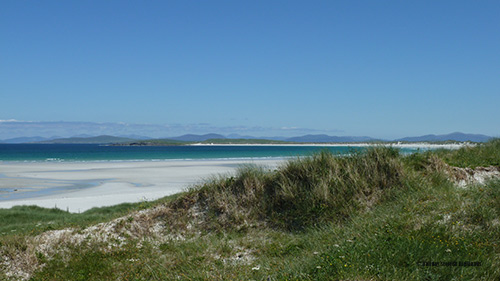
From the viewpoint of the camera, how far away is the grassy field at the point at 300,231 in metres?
6.12

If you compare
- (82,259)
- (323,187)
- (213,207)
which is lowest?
(82,259)

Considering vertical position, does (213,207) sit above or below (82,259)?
above

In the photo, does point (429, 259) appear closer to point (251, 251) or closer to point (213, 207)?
point (251, 251)

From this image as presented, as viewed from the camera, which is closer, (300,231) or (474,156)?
(300,231)

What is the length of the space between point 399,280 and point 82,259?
7981 mm

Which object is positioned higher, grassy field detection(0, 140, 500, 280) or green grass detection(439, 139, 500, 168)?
green grass detection(439, 139, 500, 168)

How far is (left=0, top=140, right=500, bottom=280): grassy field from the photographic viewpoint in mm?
6117

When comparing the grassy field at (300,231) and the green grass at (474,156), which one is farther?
the green grass at (474,156)

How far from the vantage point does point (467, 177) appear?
13.6 meters

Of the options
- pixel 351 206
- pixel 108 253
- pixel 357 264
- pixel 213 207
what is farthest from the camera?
pixel 213 207

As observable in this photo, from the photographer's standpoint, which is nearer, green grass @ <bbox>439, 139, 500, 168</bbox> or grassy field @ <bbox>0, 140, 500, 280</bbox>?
grassy field @ <bbox>0, 140, 500, 280</bbox>

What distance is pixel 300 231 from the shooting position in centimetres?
1045

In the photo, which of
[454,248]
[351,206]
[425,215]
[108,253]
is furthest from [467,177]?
[108,253]

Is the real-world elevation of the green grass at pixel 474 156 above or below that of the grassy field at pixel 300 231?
above
